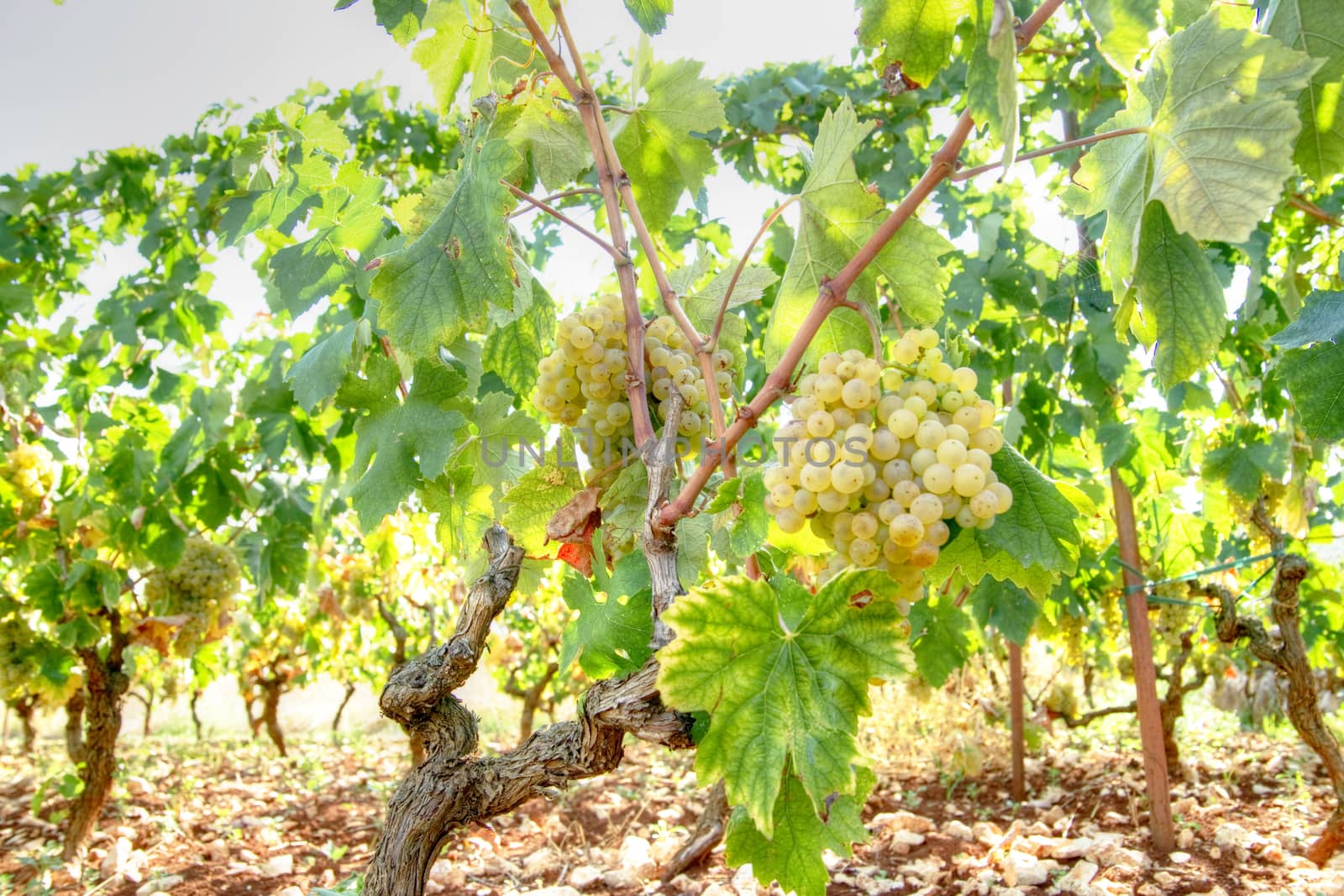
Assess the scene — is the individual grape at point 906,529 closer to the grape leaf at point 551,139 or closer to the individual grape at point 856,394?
the individual grape at point 856,394

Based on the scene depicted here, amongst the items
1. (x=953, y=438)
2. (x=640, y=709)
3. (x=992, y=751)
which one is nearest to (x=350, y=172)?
(x=640, y=709)

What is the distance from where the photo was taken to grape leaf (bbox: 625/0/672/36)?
1.08m

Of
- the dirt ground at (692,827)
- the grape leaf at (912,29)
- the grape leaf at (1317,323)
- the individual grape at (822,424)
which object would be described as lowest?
the dirt ground at (692,827)

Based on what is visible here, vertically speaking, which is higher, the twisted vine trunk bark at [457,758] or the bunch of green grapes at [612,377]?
the bunch of green grapes at [612,377]

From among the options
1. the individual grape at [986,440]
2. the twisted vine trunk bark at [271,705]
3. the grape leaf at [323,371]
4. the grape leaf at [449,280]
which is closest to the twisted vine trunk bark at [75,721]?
the twisted vine trunk bark at [271,705]

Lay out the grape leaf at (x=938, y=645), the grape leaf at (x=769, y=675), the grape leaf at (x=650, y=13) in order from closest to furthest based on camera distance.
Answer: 1. the grape leaf at (x=769, y=675)
2. the grape leaf at (x=650, y=13)
3. the grape leaf at (x=938, y=645)

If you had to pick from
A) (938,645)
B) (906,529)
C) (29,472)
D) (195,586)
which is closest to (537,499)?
(906,529)

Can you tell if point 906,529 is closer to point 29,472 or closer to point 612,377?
point 612,377

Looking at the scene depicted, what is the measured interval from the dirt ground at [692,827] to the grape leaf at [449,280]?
196cm

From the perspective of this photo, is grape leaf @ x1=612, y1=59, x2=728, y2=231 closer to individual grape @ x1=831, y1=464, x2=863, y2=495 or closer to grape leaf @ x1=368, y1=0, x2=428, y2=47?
grape leaf @ x1=368, y1=0, x2=428, y2=47

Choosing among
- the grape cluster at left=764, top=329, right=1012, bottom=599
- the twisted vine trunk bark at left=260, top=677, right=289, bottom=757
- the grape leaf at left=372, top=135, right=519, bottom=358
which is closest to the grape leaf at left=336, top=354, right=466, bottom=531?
the grape leaf at left=372, top=135, right=519, bottom=358

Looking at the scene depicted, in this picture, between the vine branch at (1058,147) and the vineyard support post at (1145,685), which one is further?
the vineyard support post at (1145,685)

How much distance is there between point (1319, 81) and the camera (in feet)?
2.67

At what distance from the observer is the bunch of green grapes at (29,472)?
3160 millimetres
